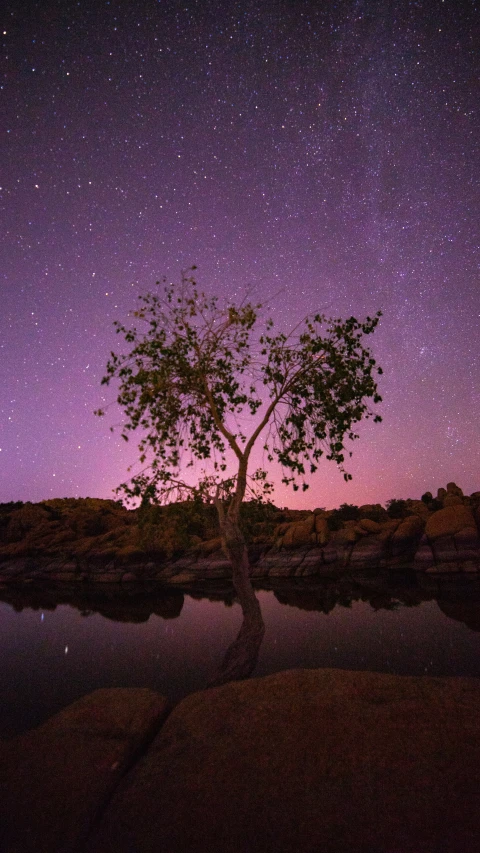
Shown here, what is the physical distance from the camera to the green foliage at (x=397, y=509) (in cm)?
4700

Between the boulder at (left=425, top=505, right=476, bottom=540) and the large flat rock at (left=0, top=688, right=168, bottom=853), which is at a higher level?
the boulder at (left=425, top=505, right=476, bottom=540)

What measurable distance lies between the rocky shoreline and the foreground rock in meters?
16.5

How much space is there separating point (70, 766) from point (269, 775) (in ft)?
8.15

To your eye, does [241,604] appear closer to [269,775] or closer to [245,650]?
[245,650]

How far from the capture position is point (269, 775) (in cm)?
464

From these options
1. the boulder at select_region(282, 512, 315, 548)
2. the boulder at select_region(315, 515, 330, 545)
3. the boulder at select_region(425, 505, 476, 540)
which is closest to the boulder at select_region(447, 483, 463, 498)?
the boulder at select_region(425, 505, 476, 540)

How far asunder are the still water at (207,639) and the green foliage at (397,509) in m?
23.1

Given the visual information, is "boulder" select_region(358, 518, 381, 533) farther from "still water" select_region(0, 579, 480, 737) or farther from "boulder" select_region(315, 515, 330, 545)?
"still water" select_region(0, 579, 480, 737)

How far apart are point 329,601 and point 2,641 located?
17.2m

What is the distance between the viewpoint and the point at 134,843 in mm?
3877

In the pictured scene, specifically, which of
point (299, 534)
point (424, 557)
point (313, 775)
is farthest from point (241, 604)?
point (299, 534)

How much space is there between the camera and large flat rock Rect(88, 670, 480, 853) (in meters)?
3.76

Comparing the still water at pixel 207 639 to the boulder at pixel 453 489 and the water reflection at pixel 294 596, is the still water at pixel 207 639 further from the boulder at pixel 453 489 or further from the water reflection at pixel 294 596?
the boulder at pixel 453 489

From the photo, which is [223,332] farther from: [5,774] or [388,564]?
[388,564]
